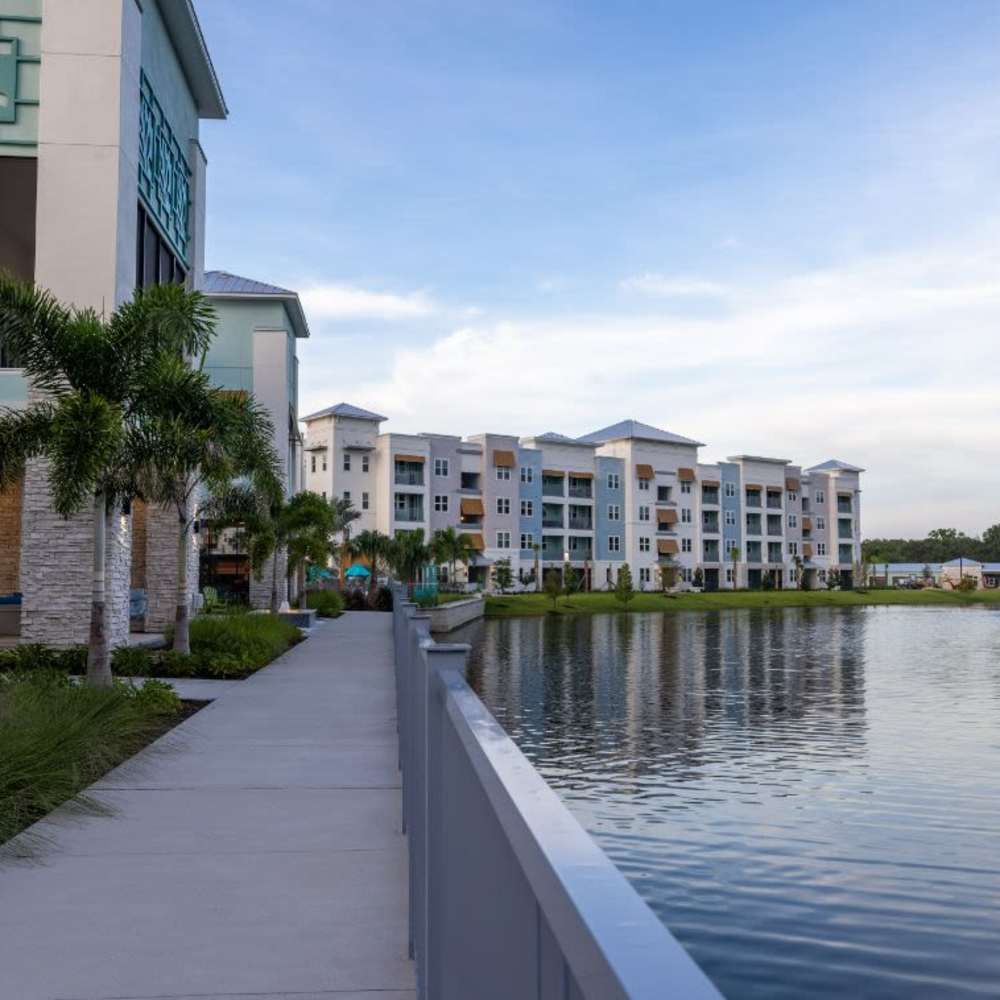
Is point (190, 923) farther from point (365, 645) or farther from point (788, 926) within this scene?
point (365, 645)

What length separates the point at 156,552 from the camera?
30188 mm

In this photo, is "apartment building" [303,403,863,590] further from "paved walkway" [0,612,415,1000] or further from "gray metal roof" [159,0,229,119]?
"paved walkway" [0,612,415,1000]

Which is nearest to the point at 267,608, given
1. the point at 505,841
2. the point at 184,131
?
the point at 184,131

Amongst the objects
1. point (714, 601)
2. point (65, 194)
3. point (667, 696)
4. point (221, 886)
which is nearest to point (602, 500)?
point (714, 601)

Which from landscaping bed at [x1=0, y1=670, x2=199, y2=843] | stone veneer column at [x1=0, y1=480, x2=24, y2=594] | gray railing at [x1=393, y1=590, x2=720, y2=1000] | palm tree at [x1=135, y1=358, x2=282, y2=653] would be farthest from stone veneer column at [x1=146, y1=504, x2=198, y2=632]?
gray railing at [x1=393, y1=590, x2=720, y2=1000]

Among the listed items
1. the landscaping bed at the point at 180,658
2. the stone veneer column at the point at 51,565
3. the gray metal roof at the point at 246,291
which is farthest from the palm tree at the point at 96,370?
the gray metal roof at the point at 246,291

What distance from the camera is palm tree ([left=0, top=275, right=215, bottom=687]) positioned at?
51.4ft

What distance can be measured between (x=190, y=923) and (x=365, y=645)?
22.6m

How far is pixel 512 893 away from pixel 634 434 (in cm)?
10799

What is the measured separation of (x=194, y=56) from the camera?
29.6 m

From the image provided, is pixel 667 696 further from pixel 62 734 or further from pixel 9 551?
pixel 62 734

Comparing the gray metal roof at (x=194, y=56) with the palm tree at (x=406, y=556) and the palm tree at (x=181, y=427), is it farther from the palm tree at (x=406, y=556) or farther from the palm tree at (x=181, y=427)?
the palm tree at (x=406, y=556)

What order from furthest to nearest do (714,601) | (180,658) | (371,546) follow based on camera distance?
(714,601) < (371,546) < (180,658)

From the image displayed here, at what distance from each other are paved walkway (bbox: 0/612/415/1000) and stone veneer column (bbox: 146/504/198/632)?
19303 millimetres
